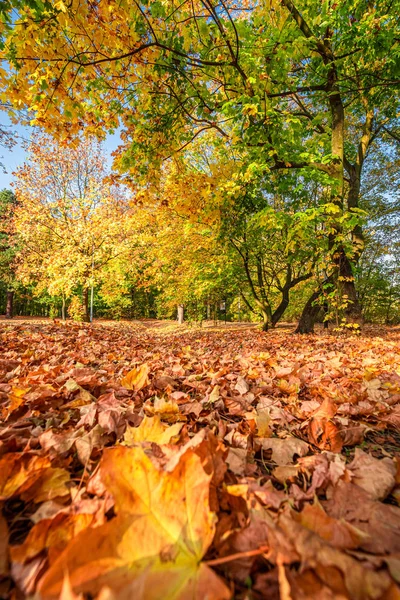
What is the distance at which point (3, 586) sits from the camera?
0.51 metres

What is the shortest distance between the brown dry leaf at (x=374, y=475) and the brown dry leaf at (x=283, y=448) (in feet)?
0.67

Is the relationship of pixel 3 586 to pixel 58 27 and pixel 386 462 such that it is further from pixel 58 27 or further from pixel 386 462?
pixel 58 27

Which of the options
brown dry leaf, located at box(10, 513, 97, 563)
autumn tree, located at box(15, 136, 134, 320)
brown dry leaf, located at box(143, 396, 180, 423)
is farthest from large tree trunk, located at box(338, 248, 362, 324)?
autumn tree, located at box(15, 136, 134, 320)

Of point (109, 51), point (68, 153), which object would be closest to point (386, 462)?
point (109, 51)

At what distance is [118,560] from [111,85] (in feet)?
16.1

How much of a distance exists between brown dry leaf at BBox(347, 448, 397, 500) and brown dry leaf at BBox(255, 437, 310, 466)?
206 millimetres

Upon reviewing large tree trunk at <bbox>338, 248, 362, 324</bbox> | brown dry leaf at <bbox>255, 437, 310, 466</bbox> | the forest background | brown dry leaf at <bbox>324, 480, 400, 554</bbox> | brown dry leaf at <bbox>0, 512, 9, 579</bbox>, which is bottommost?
brown dry leaf at <bbox>255, 437, 310, 466</bbox>

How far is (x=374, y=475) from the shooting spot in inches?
33.9

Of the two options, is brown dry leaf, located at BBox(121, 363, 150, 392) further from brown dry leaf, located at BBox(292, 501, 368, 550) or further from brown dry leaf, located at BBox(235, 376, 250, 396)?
brown dry leaf, located at BBox(292, 501, 368, 550)

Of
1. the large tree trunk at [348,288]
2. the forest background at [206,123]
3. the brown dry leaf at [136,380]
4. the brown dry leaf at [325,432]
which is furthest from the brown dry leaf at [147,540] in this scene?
the large tree trunk at [348,288]

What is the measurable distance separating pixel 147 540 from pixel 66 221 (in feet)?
49.4

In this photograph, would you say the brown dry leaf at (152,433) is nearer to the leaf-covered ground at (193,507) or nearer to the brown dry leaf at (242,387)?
the leaf-covered ground at (193,507)

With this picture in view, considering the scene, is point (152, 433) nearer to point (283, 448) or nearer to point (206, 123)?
point (283, 448)

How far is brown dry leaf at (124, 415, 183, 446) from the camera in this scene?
0.97 meters
